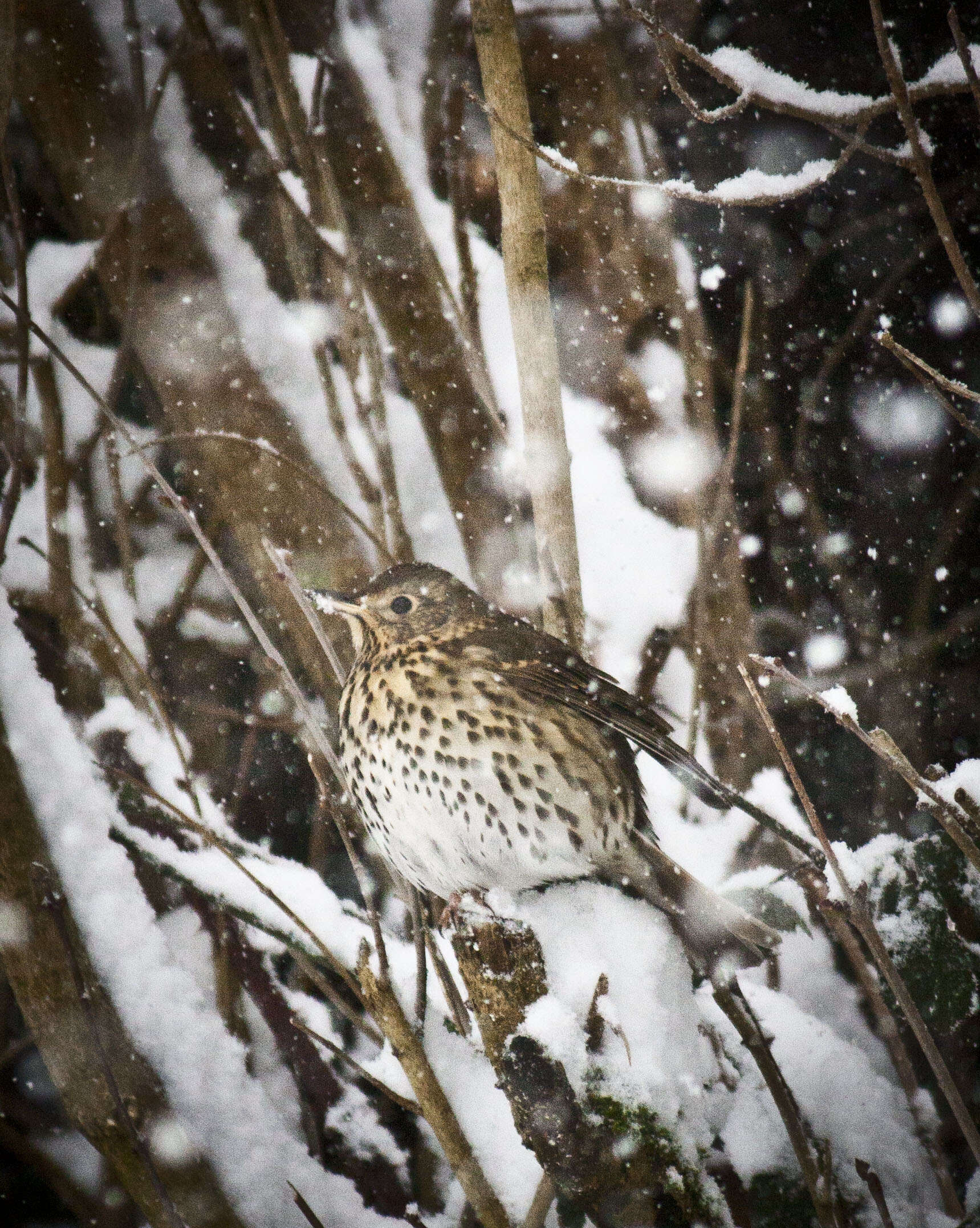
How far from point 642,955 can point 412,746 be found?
526mm

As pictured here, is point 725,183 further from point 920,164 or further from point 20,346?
point 20,346

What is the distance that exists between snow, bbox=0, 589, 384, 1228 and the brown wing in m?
0.86

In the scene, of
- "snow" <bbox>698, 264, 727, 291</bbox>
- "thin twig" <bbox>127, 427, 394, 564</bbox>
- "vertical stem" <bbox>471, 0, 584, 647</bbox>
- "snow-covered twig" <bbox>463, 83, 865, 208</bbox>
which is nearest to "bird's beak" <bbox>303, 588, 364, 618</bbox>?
"thin twig" <bbox>127, 427, 394, 564</bbox>

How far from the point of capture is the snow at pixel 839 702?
3.30ft

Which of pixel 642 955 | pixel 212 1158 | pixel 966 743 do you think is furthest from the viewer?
pixel 966 743

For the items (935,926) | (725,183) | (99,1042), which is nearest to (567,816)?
(935,926)

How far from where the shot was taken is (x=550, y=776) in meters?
1.53

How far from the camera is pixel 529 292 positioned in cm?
156

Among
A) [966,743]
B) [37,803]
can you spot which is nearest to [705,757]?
[966,743]

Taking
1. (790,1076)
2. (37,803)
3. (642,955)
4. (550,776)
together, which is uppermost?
(37,803)

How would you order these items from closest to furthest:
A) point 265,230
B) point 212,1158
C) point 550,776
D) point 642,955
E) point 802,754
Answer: point 642,955 < point 550,776 < point 212,1158 < point 802,754 < point 265,230

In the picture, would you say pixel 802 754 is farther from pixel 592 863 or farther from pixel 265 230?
pixel 265 230

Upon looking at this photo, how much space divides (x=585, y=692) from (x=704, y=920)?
430 mm

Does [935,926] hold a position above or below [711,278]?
below
